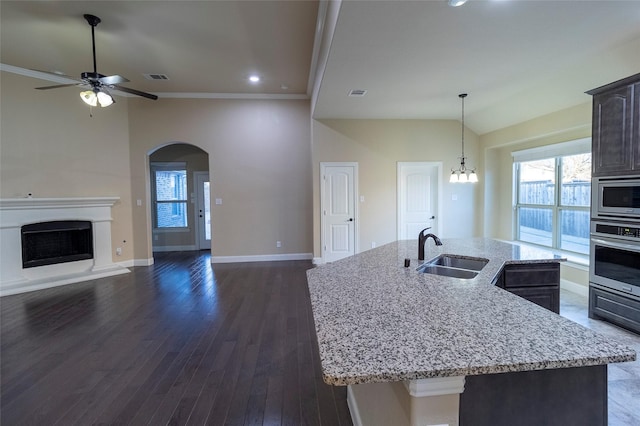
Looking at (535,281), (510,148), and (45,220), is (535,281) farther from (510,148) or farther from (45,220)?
(45,220)

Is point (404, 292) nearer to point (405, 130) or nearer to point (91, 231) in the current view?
point (405, 130)

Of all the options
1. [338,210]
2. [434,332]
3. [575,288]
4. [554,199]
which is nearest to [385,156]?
[338,210]

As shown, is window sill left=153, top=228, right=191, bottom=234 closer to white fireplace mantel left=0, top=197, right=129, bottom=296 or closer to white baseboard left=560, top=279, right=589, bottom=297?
white fireplace mantel left=0, top=197, right=129, bottom=296

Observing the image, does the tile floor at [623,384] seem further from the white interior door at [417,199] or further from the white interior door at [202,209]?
the white interior door at [202,209]

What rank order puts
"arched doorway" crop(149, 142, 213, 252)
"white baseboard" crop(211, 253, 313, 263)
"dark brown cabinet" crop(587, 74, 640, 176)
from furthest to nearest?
"arched doorway" crop(149, 142, 213, 252), "white baseboard" crop(211, 253, 313, 263), "dark brown cabinet" crop(587, 74, 640, 176)

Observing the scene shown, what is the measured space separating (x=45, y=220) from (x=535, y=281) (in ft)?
→ 21.4

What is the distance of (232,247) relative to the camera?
250 inches

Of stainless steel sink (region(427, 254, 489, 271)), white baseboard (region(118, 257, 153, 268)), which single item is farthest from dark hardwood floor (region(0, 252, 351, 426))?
white baseboard (region(118, 257, 153, 268))

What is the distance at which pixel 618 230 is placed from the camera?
9.82 feet

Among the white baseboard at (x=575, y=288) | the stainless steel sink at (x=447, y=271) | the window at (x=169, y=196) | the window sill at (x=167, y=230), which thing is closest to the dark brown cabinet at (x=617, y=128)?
the white baseboard at (x=575, y=288)

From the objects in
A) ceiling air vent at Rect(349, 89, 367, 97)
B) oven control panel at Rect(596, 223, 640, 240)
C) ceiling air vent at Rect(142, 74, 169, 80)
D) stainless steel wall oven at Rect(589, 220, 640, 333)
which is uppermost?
ceiling air vent at Rect(142, 74, 169, 80)

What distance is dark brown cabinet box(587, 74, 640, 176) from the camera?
2.80m

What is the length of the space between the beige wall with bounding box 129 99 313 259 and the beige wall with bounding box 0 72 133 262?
26cm

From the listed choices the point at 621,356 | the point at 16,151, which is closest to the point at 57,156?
the point at 16,151
